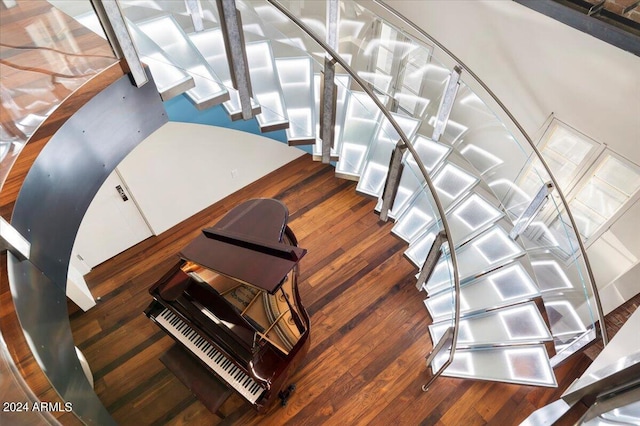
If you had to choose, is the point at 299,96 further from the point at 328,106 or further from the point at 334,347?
the point at 334,347

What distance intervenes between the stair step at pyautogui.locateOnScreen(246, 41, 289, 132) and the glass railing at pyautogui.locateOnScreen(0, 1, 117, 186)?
3.14ft

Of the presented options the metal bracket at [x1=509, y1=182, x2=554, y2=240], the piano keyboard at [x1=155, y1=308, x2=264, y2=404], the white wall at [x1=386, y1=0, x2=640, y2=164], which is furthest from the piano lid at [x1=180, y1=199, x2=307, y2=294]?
the white wall at [x1=386, y1=0, x2=640, y2=164]

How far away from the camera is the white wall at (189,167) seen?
4.84 metres

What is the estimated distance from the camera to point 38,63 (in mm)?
2488

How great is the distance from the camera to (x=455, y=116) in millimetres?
3865

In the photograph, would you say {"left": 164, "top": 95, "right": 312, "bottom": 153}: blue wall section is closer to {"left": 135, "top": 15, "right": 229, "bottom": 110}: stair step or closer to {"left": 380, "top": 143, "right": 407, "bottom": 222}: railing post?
{"left": 135, "top": 15, "right": 229, "bottom": 110}: stair step

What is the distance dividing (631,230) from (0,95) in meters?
5.28

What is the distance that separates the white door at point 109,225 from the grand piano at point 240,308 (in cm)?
180

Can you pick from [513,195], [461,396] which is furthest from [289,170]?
[461,396]

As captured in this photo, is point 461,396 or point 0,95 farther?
point 461,396

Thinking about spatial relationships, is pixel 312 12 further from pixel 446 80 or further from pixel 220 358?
pixel 220 358

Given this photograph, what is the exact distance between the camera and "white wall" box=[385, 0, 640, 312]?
3.41 m

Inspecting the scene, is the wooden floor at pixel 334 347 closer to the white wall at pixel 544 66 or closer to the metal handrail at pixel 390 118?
the metal handrail at pixel 390 118

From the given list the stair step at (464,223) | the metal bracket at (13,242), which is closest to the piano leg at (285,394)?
the stair step at (464,223)
